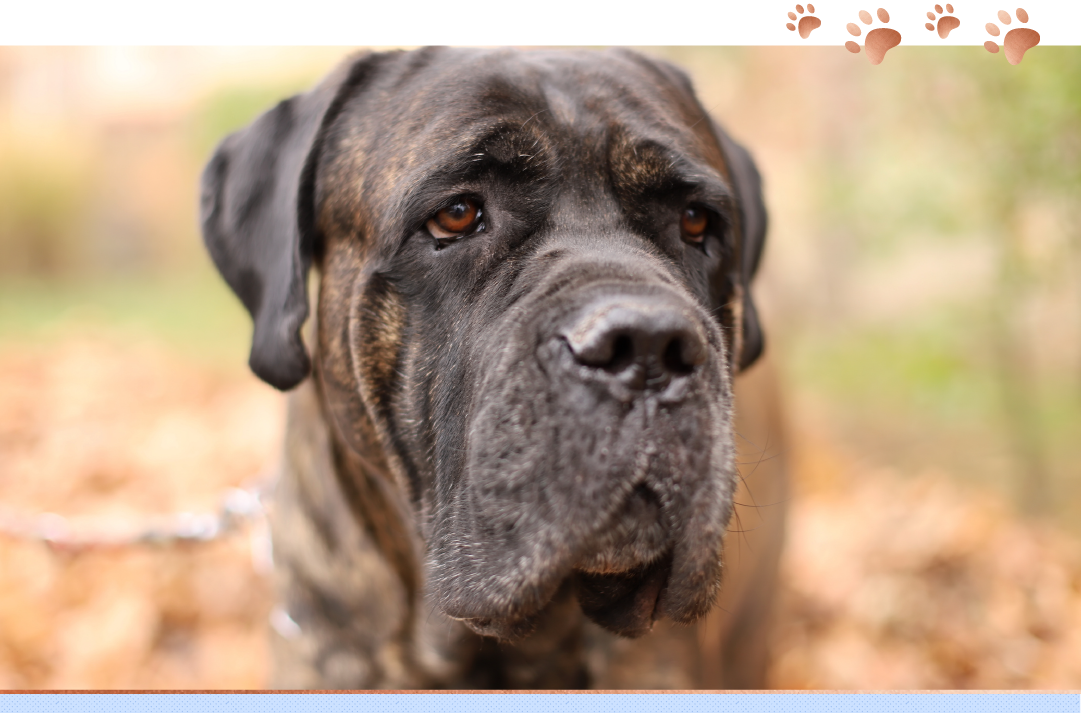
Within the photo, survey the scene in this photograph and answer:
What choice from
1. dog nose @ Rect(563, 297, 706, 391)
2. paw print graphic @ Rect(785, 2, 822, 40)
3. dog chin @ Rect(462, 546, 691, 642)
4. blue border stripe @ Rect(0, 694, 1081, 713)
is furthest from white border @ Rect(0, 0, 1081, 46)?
blue border stripe @ Rect(0, 694, 1081, 713)

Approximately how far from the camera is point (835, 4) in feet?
7.61

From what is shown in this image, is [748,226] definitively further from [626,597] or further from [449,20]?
[626,597]

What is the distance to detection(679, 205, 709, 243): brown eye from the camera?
1830 millimetres

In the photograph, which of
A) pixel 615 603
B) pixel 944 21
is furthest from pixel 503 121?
pixel 944 21

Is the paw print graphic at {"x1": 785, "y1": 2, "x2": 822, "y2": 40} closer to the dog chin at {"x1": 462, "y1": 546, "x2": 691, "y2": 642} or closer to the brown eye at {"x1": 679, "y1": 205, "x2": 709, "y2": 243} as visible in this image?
the brown eye at {"x1": 679, "y1": 205, "x2": 709, "y2": 243}

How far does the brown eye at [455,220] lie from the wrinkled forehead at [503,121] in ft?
0.24

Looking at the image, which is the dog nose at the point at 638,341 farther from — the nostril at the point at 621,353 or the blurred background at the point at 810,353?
the blurred background at the point at 810,353

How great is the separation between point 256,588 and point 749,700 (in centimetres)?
219

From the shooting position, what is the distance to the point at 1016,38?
239 cm

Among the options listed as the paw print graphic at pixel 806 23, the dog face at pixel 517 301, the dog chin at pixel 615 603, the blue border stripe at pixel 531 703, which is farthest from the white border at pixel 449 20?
the blue border stripe at pixel 531 703

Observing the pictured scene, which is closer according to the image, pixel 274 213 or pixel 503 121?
pixel 503 121

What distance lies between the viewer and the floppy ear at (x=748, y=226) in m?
2.10

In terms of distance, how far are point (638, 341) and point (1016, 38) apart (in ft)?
6.06

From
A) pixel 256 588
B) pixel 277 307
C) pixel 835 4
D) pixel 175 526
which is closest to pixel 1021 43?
pixel 835 4
